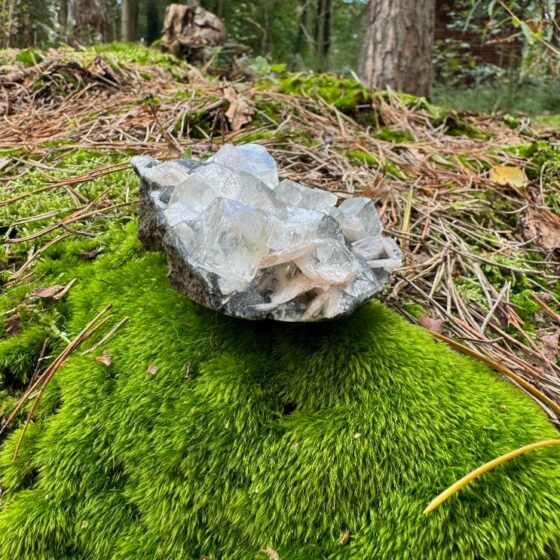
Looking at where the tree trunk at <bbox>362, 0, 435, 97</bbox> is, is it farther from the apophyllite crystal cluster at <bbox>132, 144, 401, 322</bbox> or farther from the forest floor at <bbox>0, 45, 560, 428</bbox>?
the apophyllite crystal cluster at <bbox>132, 144, 401, 322</bbox>

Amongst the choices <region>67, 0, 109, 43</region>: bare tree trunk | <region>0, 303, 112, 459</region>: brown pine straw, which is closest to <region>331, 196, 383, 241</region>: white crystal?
<region>0, 303, 112, 459</region>: brown pine straw

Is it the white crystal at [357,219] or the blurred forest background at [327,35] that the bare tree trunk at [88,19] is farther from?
the white crystal at [357,219]

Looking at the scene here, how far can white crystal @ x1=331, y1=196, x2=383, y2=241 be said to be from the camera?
1.33m

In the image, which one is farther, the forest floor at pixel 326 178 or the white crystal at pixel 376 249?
the forest floor at pixel 326 178

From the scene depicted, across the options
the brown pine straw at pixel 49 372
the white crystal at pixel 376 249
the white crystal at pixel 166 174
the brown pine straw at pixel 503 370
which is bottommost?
the brown pine straw at pixel 49 372

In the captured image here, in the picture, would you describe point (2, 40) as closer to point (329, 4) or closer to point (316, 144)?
point (316, 144)

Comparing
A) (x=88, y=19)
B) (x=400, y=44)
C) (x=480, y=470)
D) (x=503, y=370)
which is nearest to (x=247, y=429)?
(x=480, y=470)

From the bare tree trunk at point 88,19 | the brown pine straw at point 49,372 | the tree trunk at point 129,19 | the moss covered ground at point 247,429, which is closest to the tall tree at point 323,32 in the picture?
the tree trunk at point 129,19

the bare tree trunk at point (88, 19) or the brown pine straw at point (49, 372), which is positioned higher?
the bare tree trunk at point (88, 19)

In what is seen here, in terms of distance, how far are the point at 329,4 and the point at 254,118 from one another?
14311 millimetres

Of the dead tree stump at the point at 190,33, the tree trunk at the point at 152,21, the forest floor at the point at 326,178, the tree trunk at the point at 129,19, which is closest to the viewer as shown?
the forest floor at the point at 326,178

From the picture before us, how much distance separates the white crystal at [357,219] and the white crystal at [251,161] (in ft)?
0.86

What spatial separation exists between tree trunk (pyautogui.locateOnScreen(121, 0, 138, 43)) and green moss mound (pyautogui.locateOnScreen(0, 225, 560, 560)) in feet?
33.4

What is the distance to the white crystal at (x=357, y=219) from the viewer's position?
1330 mm
